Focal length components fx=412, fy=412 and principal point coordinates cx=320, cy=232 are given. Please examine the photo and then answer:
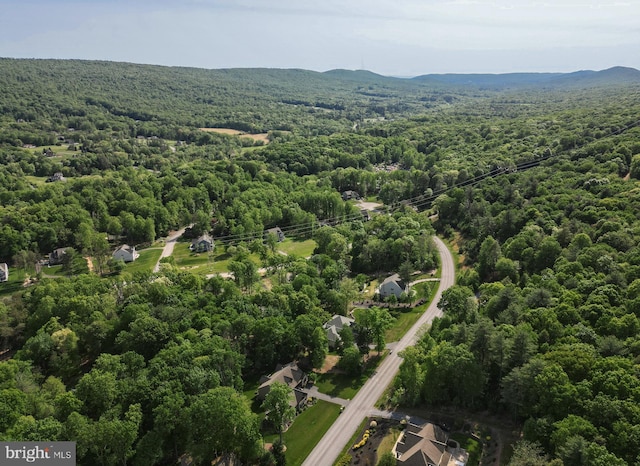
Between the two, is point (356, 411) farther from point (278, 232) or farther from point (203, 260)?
point (278, 232)

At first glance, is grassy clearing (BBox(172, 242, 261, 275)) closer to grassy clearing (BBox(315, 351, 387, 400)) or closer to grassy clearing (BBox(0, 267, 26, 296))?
grassy clearing (BBox(0, 267, 26, 296))

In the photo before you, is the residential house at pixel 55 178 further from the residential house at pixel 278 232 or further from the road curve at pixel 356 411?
the road curve at pixel 356 411

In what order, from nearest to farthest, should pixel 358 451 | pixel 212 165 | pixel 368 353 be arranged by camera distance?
1. pixel 358 451
2. pixel 368 353
3. pixel 212 165

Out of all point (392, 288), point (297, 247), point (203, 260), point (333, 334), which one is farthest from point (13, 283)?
point (392, 288)

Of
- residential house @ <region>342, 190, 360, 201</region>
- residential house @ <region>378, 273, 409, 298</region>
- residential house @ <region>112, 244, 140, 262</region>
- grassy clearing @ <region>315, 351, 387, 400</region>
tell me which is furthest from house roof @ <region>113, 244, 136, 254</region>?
residential house @ <region>342, 190, 360, 201</region>

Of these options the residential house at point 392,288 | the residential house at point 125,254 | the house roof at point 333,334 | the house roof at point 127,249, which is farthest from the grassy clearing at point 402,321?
the house roof at point 127,249

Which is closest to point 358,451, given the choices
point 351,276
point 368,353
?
point 368,353

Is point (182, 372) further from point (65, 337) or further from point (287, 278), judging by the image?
point (287, 278)
